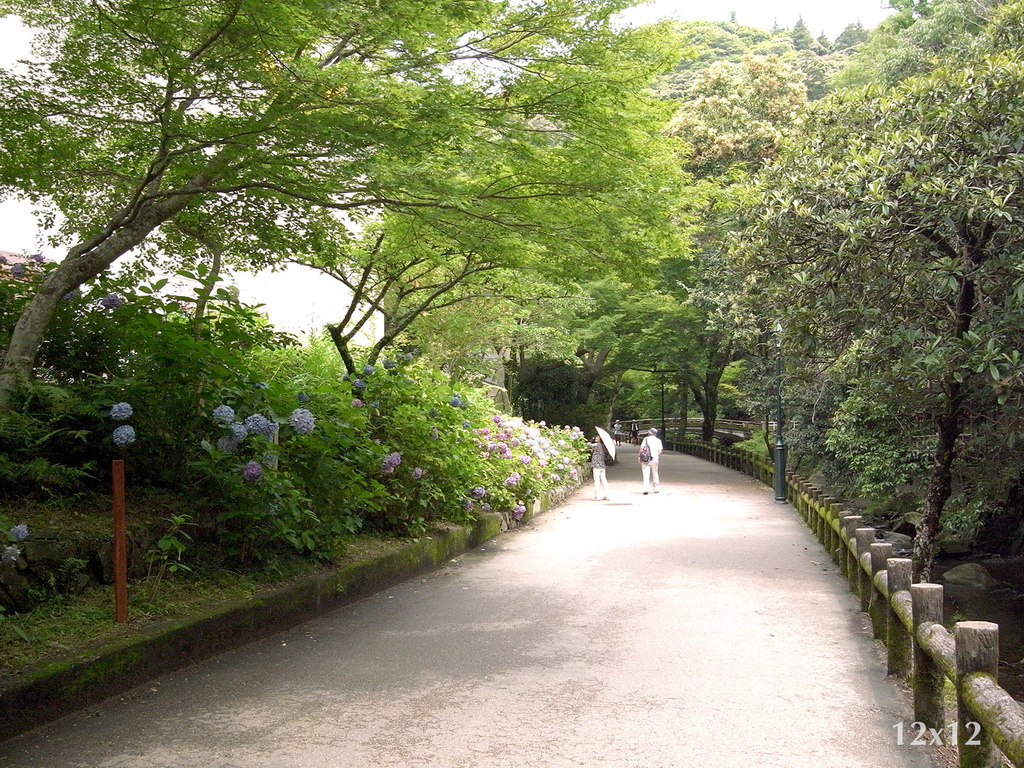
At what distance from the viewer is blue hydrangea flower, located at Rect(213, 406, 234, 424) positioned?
6355 mm

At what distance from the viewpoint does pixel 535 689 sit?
573 centimetres

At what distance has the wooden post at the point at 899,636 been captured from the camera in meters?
6.09

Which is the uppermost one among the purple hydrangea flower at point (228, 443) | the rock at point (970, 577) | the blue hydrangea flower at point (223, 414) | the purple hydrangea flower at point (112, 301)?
the purple hydrangea flower at point (112, 301)

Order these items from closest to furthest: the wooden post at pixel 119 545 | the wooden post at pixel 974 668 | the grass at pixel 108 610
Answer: the wooden post at pixel 974 668 < the grass at pixel 108 610 < the wooden post at pixel 119 545

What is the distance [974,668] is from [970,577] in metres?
11.6

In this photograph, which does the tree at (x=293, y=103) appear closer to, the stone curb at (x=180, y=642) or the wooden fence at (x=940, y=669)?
the stone curb at (x=180, y=642)

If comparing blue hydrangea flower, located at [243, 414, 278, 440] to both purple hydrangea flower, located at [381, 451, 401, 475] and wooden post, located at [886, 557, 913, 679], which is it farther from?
wooden post, located at [886, 557, 913, 679]

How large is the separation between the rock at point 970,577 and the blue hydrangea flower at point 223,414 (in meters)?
12.4

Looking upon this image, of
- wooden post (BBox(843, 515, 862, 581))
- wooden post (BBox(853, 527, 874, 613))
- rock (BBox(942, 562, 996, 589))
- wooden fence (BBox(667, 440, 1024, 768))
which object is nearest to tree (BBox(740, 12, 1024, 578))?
wooden post (BBox(843, 515, 862, 581))

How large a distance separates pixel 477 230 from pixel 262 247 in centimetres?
269

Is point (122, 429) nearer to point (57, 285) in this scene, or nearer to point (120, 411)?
point (120, 411)

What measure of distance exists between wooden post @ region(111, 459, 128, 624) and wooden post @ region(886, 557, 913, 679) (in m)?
5.03

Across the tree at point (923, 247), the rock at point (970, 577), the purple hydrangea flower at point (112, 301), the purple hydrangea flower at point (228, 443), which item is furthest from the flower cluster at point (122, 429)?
the rock at point (970, 577)

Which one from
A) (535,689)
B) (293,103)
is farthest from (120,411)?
(535,689)
